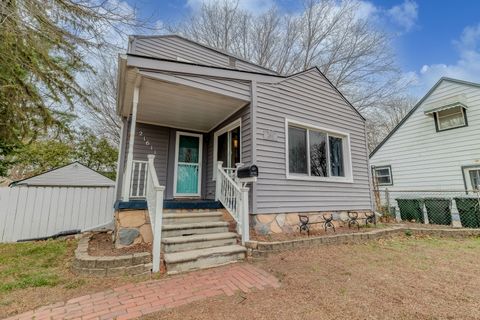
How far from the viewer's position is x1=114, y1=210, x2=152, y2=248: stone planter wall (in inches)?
160

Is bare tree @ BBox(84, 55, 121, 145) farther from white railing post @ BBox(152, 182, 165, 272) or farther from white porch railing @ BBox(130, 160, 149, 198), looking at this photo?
white railing post @ BBox(152, 182, 165, 272)

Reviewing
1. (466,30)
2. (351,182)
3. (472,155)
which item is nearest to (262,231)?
(351,182)

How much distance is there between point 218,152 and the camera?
6734 millimetres

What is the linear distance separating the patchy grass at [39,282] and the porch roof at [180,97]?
3346 mm

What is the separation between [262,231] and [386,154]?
8.74 meters

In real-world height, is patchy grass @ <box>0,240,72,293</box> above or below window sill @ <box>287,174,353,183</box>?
below

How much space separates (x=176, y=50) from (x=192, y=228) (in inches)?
254

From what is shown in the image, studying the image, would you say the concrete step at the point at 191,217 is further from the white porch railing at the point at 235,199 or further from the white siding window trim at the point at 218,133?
the white siding window trim at the point at 218,133

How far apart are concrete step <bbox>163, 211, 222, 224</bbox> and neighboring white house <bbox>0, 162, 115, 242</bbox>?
3490 millimetres

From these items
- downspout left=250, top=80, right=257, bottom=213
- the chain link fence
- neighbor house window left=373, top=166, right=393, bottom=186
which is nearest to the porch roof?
downspout left=250, top=80, right=257, bottom=213

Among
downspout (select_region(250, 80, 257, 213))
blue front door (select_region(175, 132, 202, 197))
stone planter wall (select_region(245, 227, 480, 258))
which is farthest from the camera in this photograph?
blue front door (select_region(175, 132, 202, 197))

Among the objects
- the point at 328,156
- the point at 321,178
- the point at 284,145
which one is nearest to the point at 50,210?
the point at 284,145

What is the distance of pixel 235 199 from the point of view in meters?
4.59

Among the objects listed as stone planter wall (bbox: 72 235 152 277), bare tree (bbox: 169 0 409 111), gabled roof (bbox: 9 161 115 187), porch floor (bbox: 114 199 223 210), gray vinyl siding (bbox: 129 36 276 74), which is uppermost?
bare tree (bbox: 169 0 409 111)
